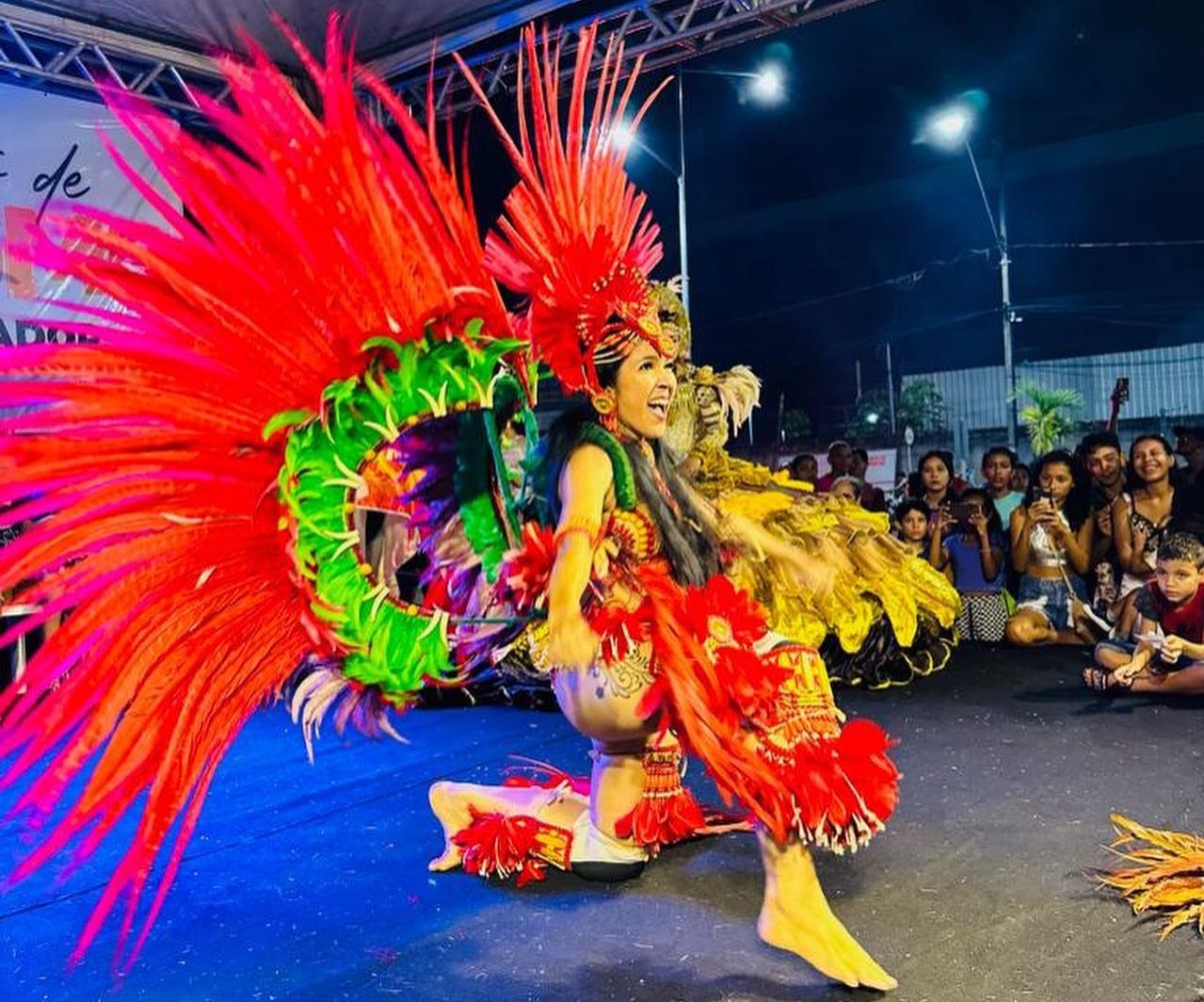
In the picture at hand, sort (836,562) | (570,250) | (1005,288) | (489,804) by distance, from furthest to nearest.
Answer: (1005,288)
(836,562)
(489,804)
(570,250)

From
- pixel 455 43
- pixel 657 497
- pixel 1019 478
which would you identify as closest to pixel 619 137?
pixel 657 497

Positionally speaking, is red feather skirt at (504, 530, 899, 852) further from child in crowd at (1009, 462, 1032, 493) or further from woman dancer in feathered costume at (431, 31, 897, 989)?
child in crowd at (1009, 462, 1032, 493)

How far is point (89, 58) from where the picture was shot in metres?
5.37

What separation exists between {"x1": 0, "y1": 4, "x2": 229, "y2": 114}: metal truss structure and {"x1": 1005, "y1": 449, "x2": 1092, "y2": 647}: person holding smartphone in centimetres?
461

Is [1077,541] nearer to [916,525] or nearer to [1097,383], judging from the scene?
[916,525]

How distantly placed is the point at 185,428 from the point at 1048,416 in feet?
26.9

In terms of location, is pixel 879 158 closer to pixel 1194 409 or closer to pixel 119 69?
pixel 1194 409

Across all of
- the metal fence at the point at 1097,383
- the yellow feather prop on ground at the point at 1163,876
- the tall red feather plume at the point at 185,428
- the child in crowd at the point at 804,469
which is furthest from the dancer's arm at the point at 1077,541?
the tall red feather plume at the point at 185,428

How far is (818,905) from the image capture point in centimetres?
186

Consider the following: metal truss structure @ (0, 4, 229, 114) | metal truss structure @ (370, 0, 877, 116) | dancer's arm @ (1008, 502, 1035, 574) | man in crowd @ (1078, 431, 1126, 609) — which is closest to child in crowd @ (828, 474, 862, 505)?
dancer's arm @ (1008, 502, 1035, 574)

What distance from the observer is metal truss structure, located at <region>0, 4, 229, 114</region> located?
4969mm

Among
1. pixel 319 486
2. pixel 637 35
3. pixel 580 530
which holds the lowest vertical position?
pixel 580 530

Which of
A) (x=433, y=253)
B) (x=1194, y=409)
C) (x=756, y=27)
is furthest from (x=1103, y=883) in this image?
(x=1194, y=409)

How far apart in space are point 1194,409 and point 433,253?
760 centimetres
